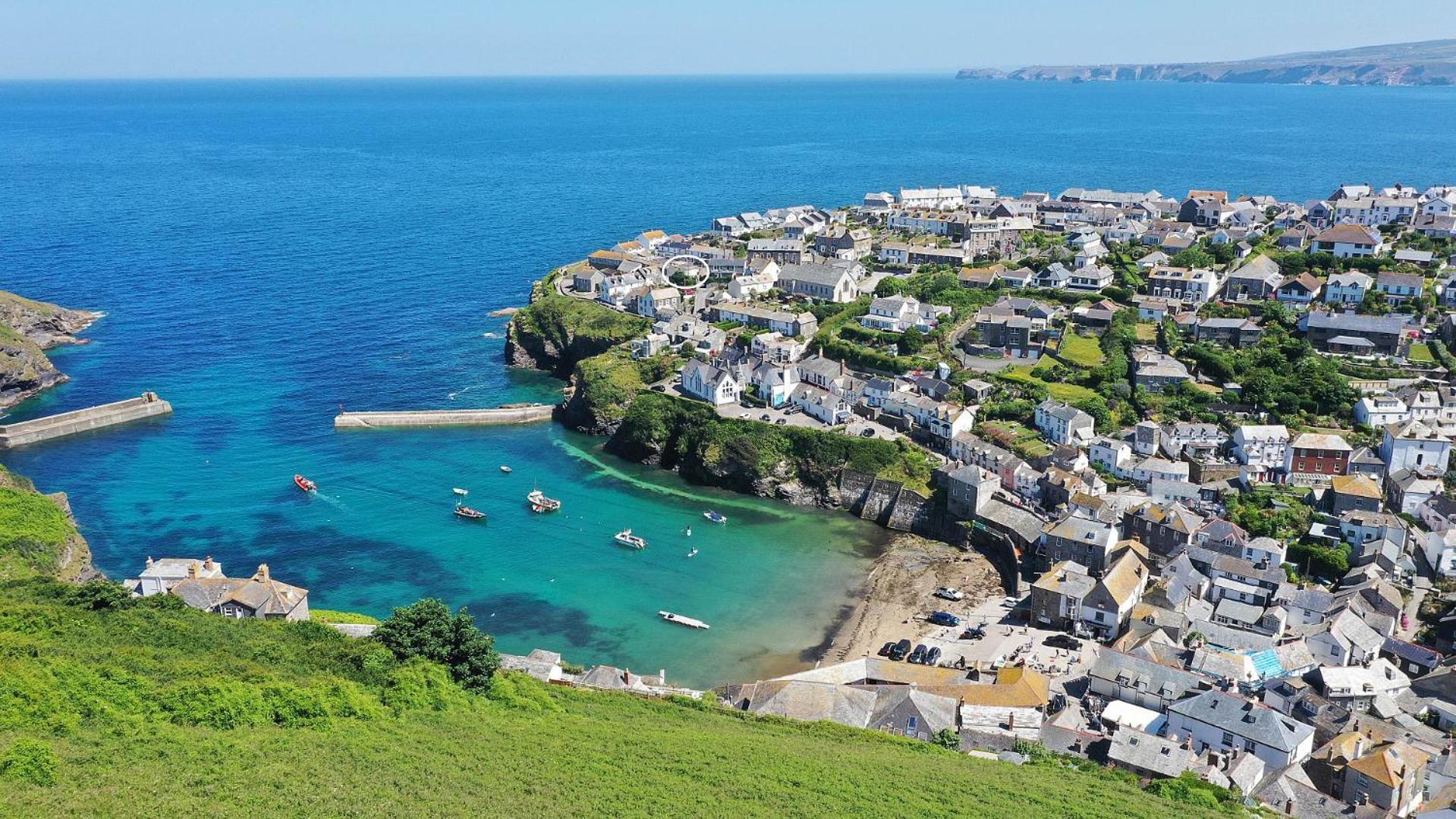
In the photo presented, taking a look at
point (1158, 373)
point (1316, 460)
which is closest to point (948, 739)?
point (1316, 460)

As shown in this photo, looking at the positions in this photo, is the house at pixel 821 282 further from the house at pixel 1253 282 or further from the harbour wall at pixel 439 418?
the house at pixel 1253 282

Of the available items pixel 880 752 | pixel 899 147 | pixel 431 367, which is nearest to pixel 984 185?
pixel 899 147

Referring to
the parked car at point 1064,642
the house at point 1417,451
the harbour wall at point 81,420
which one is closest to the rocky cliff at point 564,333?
the harbour wall at point 81,420

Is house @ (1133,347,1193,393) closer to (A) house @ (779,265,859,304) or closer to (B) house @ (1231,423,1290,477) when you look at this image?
(B) house @ (1231,423,1290,477)

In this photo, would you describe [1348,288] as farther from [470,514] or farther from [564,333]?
[470,514]

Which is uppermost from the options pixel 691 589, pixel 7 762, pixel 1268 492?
pixel 7 762

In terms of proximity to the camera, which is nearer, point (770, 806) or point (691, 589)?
point (770, 806)

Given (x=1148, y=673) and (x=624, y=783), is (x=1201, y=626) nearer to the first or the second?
(x=1148, y=673)
